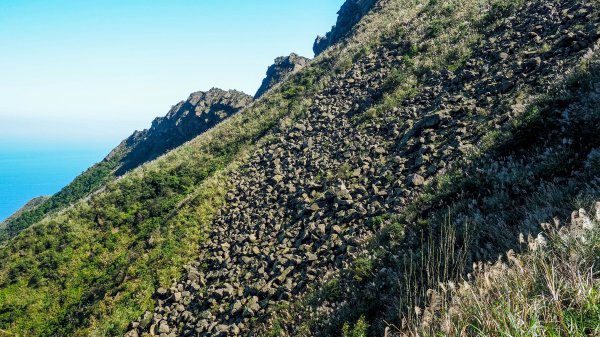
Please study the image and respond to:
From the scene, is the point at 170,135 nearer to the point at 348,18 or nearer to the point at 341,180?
the point at 348,18

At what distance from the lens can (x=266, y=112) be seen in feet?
90.5

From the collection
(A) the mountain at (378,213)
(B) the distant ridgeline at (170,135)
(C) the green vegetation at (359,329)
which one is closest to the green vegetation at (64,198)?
(B) the distant ridgeline at (170,135)

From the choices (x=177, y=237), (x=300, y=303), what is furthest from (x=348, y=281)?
(x=177, y=237)

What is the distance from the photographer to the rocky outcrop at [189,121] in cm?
6334

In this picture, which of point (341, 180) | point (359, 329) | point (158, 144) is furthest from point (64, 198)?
point (359, 329)

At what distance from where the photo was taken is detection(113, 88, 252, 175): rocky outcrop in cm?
6334

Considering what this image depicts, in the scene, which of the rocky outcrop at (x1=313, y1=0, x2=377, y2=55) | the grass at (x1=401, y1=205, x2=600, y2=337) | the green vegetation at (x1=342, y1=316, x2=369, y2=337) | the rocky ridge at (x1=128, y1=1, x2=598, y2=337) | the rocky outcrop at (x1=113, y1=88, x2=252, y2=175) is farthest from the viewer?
the rocky outcrop at (x1=113, y1=88, x2=252, y2=175)

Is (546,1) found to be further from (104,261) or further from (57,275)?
(57,275)

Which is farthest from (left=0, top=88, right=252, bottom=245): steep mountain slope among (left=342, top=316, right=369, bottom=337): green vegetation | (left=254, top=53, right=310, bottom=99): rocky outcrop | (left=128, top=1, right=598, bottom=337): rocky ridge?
(left=342, top=316, right=369, bottom=337): green vegetation

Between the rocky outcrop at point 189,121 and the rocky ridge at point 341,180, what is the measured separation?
1779 inches

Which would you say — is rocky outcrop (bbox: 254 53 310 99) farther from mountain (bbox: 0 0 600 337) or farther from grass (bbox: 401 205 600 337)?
grass (bbox: 401 205 600 337)

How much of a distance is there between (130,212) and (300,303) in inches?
578

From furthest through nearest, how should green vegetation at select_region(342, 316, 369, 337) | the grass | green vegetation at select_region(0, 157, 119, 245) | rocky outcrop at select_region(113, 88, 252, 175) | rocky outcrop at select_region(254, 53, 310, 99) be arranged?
1. rocky outcrop at select_region(254, 53, 310, 99)
2. rocky outcrop at select_region(113, 88, 252, 175)
3. green vegetation at select_region(0, 157, 119, 245)
4. green vegetation at select_region(342, 316, 369, 337)
5. the grass

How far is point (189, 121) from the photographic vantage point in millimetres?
70000
